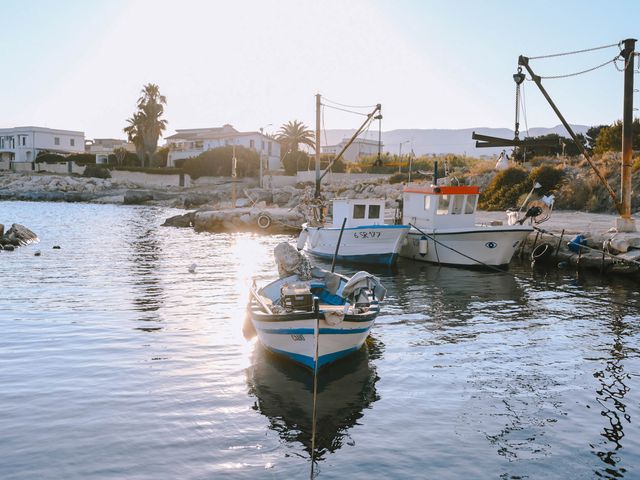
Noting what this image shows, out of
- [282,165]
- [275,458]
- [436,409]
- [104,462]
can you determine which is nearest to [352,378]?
[436,409]

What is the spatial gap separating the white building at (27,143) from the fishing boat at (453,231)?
100706mm

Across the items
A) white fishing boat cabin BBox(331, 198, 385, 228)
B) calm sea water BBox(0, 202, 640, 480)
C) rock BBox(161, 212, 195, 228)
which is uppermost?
white fishing boat cabin BBox(331, 198, 385, 228)

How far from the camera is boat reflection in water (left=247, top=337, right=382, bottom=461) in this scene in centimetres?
962

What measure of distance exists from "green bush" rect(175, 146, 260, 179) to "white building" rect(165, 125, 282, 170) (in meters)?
1.97

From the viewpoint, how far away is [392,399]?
11.2 metres

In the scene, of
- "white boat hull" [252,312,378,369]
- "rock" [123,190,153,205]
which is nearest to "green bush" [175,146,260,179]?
"rock" [123,190,153,205]

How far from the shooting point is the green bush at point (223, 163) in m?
86.2

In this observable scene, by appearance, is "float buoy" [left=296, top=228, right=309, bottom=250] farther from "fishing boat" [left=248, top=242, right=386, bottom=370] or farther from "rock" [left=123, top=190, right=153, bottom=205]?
"rock" [left=123, top=190, right=153, bottom=205]

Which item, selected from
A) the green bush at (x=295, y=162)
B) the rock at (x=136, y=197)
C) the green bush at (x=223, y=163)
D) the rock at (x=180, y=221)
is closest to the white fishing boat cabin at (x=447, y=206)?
the rock at (x=180, y=221)

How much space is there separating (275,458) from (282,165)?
8574 cm

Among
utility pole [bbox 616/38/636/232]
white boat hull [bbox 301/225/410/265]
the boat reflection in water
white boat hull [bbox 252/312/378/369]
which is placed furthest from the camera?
white boat hull [bbox 301/225/410/265]

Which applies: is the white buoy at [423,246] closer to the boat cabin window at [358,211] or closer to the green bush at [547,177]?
the boat cabin window at [358,211]

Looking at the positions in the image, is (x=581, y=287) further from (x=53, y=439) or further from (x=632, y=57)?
(x=53, y=439)

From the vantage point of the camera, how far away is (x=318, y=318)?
11008mm
